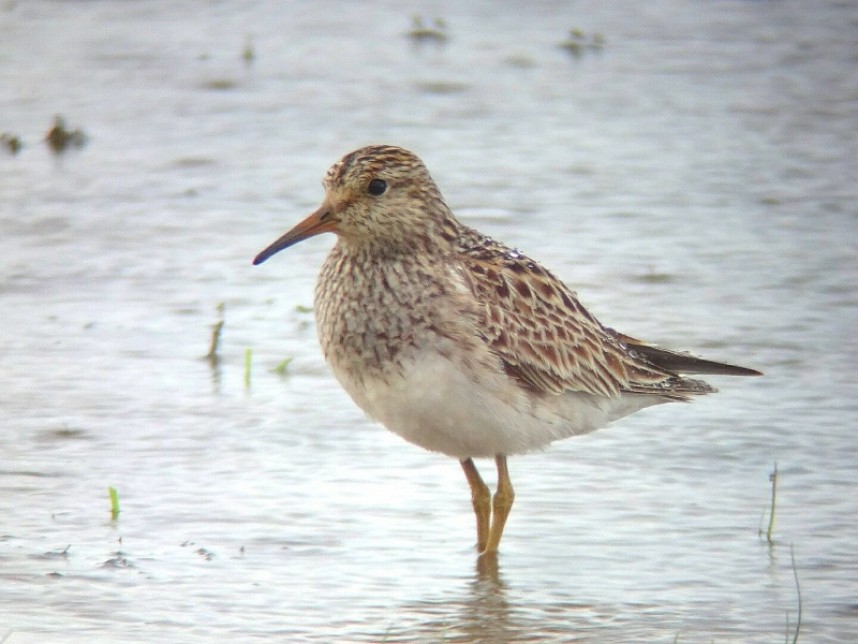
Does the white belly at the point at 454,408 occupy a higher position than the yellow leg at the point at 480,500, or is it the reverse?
the white belly at the point at 454,408

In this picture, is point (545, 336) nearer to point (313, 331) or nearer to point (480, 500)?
point (480, 500)

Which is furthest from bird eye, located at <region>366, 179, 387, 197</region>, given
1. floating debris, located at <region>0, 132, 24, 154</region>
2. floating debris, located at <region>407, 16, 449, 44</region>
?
floating debris, located at <region>407, 16, 449, 44</region>

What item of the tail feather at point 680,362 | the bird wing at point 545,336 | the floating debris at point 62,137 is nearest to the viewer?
the bird wing at point 545,336

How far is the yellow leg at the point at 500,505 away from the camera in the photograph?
22.2 feet

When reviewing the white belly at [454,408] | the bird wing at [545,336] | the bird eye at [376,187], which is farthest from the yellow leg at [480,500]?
the bird eye at [376,187]

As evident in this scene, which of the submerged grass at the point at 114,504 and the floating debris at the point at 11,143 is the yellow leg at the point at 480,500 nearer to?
Result: the submerged grass at the point at 114,504

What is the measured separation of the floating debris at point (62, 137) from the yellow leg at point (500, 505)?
5.95 metres

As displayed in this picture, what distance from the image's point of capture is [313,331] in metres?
9.14

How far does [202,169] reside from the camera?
11641mm

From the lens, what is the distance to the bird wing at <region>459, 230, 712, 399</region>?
6.71 m

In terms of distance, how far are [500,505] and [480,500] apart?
150 millimetres

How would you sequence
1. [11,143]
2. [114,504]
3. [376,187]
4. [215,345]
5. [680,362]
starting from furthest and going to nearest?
[11,143] < [215,345] < [680,362] < [114,504] < [376,187]

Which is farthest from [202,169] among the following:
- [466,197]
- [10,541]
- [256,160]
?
[10,541]

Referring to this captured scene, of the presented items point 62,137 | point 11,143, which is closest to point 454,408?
point 62,137
